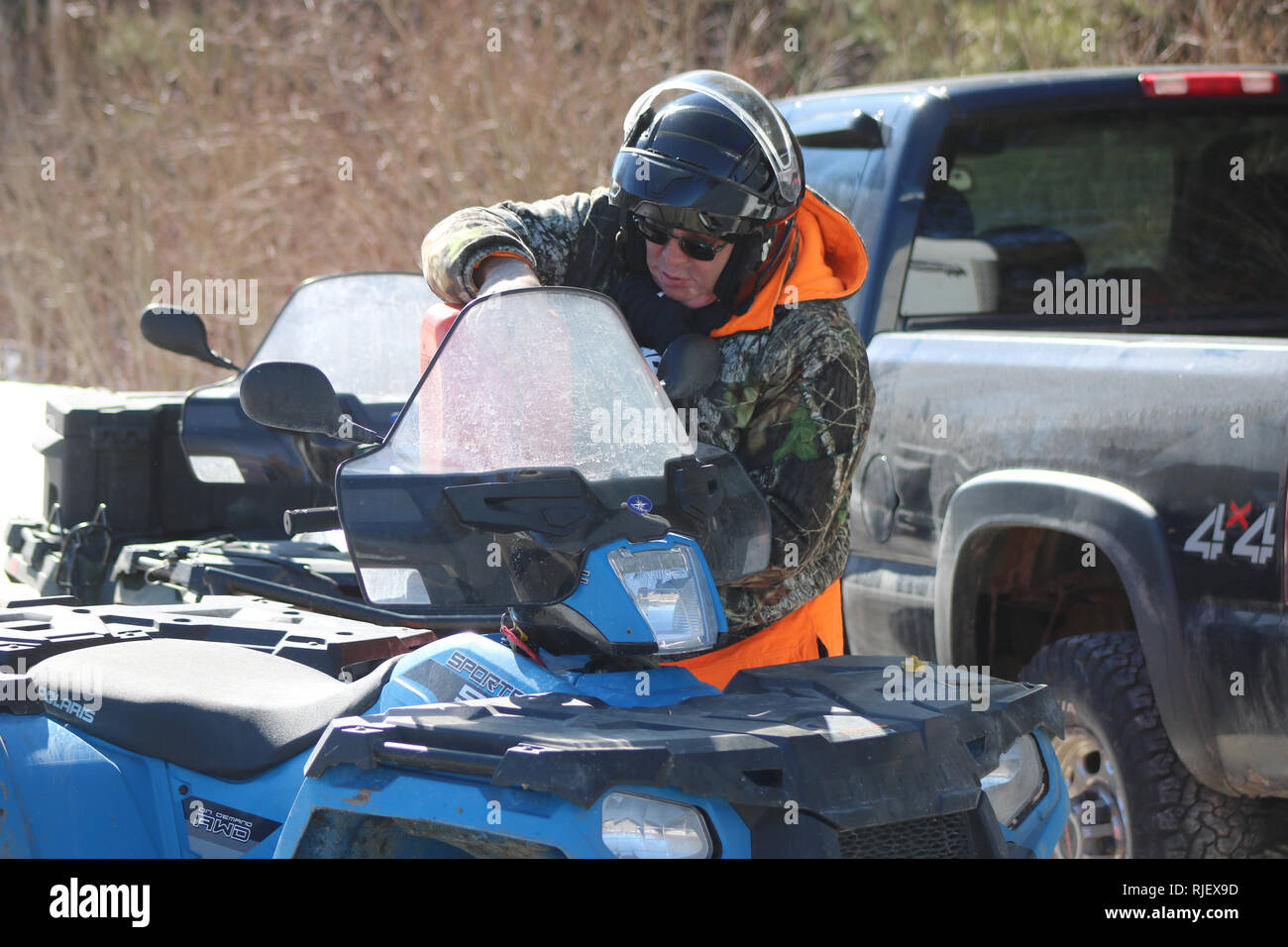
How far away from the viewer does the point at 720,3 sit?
44.6ft

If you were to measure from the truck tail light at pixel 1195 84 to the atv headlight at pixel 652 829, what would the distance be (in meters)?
3.77

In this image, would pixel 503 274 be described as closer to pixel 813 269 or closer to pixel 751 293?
pixel 751 293

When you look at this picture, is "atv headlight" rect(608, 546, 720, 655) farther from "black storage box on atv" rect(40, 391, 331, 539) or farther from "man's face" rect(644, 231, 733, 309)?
"black storage box on atv" rect(40, 391, 331, 539)

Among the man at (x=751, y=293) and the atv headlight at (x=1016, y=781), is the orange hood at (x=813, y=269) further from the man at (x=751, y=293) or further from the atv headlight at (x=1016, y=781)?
the atv headlight at (x=1016, y=781)

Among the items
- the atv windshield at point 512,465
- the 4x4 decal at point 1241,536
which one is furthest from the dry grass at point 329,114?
the atv windshield at point 512,465

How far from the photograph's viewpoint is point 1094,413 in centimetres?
397

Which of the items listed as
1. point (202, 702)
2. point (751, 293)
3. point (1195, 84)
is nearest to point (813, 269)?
point (751, 293)

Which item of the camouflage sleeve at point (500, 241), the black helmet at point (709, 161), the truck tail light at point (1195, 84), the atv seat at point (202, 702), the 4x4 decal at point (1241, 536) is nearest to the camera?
the atv seat at point (202, 702)

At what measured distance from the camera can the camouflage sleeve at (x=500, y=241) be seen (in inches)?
123

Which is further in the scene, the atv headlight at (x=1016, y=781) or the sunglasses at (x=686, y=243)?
the sunglasses at (x=686, y=243)

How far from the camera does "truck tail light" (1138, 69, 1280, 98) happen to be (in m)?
5.08

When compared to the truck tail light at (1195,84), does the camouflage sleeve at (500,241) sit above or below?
below

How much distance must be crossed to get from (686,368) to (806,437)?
1.47ft
